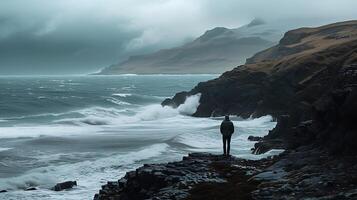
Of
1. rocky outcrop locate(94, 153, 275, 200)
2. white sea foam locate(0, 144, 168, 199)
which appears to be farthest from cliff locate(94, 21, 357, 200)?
white sea foam locate(0, 144, 168, 199)

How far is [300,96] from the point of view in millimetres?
62375

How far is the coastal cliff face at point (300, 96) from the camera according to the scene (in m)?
24.8

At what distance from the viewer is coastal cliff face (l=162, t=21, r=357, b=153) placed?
2475 centimetres

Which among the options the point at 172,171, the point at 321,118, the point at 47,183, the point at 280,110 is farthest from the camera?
the point at 280,110

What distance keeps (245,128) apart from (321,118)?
3708 centimetres

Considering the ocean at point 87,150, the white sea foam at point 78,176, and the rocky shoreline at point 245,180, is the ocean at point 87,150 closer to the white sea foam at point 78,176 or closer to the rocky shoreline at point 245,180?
the white sea foam at point 78,176

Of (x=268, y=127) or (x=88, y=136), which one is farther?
(x=268, y=127)

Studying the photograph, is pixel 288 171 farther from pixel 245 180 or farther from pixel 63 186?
pixel 63 186

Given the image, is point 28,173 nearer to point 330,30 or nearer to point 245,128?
point 245,128

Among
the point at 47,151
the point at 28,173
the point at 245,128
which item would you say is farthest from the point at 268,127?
the point at 28,173

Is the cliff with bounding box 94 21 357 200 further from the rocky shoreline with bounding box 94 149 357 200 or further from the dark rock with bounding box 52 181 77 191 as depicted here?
the dark rock with bounding box 52 181 77 191

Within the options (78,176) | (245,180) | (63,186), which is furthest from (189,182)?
(78,176)

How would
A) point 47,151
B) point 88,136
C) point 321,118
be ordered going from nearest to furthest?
point 321,118, point 47,151, point 88,136

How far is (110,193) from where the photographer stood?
2605cm
